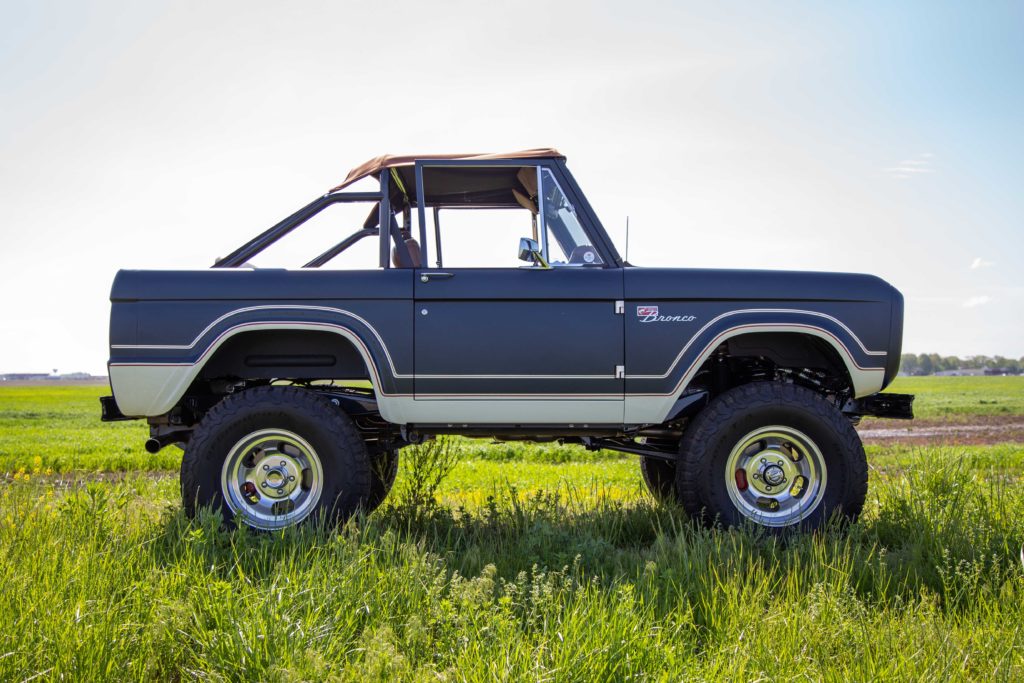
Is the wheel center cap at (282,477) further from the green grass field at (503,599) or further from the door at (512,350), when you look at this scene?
the door at (512,350)

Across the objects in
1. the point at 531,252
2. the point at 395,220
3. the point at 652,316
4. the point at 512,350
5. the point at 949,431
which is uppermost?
the point at 395,220

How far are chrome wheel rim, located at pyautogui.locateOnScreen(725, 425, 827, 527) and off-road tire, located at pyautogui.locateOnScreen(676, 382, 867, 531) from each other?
4 centimetres

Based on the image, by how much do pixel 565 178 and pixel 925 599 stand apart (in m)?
2.98

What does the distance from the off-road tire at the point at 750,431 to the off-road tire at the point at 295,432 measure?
6.43 feet

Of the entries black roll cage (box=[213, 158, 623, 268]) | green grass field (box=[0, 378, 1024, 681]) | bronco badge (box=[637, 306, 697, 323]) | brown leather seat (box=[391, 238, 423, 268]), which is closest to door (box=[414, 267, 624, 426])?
bronco badge (box=[637, 306, 697, 323])

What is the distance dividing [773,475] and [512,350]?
69.8 inches

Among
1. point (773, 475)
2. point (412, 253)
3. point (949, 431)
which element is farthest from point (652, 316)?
point (949, 431)

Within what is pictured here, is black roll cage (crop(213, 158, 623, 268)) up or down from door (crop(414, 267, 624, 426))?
up

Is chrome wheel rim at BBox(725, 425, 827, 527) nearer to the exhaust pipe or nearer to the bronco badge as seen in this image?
the bronco badge

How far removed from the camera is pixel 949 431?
17.8 metres

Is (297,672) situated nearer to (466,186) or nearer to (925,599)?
(925,599)

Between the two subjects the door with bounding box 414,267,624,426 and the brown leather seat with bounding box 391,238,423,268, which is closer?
the door with bounding box 414,267,624,426

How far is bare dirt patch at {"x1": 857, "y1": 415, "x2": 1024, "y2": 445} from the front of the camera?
15203 mm

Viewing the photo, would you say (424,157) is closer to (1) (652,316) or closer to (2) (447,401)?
(2) (447,401)
